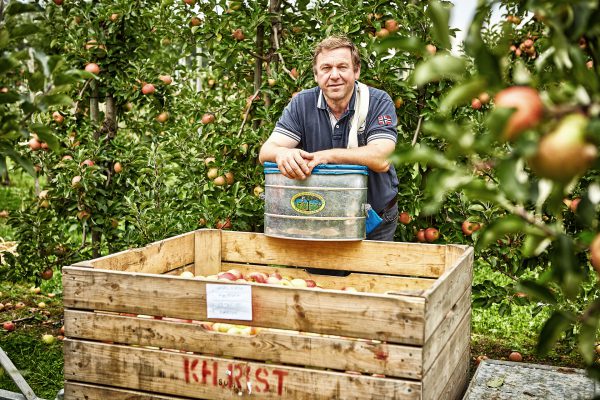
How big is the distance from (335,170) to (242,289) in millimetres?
831

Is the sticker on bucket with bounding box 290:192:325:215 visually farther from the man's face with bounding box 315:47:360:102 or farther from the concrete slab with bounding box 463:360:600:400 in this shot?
the concrete slab with bounding box 463:360:600:400

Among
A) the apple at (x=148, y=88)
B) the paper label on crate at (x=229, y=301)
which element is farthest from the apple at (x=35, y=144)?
the paper label on crate at (x=229, y=301)

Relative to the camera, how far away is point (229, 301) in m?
2.23

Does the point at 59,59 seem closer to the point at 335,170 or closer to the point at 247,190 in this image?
the point at 335,170

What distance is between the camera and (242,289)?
221cm

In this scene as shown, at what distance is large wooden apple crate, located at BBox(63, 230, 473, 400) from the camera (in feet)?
6.78

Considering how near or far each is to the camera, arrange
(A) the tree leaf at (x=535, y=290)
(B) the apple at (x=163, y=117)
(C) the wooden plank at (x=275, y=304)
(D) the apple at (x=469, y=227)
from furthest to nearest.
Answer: (B) the apple at (x=163, y=117), (D) the apple at (x=469, y=227), (C) the wooden plank at (x=275, y=304), (A) the tree leaf at (x=535, y=290)

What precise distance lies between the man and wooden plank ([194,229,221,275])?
1.47ft

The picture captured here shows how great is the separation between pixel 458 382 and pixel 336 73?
1412 millimetres

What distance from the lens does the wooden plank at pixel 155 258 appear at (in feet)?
8.93

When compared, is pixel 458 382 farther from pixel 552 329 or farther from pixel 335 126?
pixel 552 329

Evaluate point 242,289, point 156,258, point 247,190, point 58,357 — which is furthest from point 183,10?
point 242,289

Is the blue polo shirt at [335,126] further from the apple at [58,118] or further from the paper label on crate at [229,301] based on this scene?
the apple at [58,118]

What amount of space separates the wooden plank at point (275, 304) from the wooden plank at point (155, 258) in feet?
0.53
